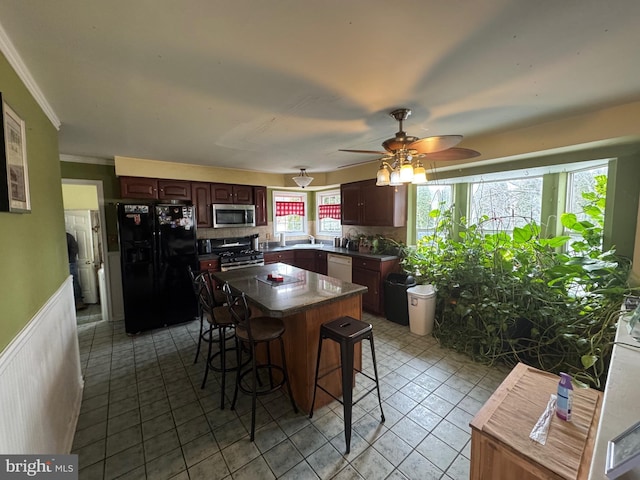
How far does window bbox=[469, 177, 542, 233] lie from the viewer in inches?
136

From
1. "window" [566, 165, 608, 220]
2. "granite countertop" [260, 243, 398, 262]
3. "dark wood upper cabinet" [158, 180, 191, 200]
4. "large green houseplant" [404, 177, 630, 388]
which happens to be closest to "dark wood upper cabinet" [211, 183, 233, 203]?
"dark wood upper cabinet" [158, 180, 191, 200]

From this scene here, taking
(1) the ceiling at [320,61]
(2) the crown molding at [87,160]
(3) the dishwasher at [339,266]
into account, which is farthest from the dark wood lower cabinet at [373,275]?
(2) the crown molding at [87,160]

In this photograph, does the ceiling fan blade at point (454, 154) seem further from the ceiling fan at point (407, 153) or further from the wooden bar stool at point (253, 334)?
the wooden bar stool at point (253, 334)

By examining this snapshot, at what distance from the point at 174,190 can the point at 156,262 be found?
1142mm

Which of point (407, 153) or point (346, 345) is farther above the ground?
point (407, 153)

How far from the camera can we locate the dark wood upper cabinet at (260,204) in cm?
492

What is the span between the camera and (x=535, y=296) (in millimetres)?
2594

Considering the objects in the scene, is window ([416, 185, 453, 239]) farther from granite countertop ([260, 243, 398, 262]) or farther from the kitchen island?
the kitchen island

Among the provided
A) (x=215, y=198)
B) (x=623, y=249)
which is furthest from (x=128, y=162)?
(x=623, y=249)

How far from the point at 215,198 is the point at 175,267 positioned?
1324mm

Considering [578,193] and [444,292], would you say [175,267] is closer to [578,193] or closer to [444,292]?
[444,292]

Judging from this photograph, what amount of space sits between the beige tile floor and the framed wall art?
1.62m

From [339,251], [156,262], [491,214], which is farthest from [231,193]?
[491,214]

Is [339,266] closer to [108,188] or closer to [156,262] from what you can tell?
[156,262]
